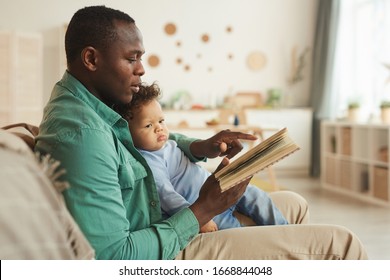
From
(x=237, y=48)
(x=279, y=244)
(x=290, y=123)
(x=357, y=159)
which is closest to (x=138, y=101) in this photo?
(x=279, y=244)

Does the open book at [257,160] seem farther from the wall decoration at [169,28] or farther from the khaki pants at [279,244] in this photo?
the wall decoration at [169,28]

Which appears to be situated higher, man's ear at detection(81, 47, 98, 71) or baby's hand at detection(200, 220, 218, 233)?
man's ear at detection(81, 47, 98, 71)

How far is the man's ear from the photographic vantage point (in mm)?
897

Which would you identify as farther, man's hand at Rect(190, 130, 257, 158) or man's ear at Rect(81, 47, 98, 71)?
man's hand at Rect(190, 130, 257, 158)

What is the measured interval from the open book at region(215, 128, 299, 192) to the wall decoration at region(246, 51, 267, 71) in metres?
4.67

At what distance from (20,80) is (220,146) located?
12.3 feet

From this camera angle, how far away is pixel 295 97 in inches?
220

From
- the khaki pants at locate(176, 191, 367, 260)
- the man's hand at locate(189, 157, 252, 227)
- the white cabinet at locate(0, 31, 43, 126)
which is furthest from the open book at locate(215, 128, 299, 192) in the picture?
the white cabinet at locate(0, 31, 43, 126)

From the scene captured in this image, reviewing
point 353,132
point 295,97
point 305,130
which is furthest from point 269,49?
point 353,132

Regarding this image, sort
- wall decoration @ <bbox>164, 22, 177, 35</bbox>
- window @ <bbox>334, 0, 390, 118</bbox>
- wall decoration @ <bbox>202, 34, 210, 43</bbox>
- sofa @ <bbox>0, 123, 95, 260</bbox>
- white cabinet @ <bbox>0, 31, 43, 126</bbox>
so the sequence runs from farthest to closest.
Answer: wall decoration @ <bbox>202, 34, 210, 43</bbox> → window @ <bbox>334, 0, 390, 118</bbox> → white cabinet @ <bbox>0, 31, 43, 126</bbox> → wall decoration @ <bbox>164, 22, 177, 35</bbox> → sofa @ <bbox>0, 123, 95, 260</bbox>

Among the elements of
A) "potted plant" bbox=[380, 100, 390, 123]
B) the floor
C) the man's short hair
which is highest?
the man's short hair

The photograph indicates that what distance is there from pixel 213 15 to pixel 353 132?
200 centimetres

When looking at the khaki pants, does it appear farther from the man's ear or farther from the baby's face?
the man's ear
